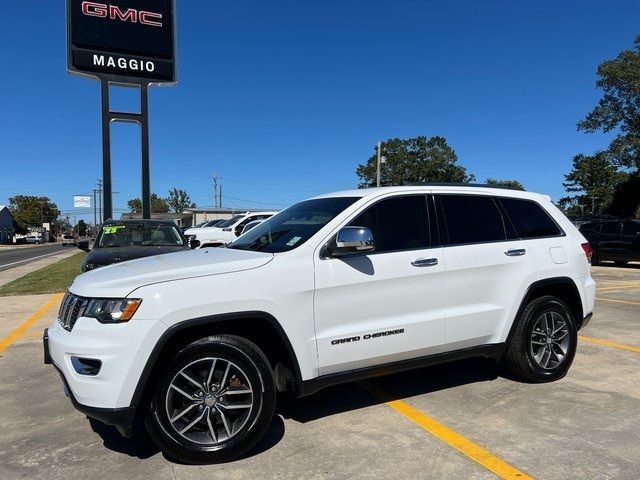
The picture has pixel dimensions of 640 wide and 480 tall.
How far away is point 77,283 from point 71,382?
73 cm

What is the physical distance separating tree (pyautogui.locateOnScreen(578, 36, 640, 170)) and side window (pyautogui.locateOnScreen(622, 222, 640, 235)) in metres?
26.1

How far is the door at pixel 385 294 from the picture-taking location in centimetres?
380

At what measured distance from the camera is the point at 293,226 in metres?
4.36

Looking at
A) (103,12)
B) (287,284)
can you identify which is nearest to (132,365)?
(287,284)

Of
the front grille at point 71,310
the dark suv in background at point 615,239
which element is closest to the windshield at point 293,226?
the front grille at point 71,310

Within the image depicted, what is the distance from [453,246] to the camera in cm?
446

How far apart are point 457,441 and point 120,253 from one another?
5995mm

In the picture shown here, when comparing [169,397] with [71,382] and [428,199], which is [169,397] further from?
[428,199]

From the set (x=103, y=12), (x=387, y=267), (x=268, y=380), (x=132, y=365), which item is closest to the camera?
(x=132, y=365)

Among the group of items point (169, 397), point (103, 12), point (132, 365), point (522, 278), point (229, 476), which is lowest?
point (229, 476)

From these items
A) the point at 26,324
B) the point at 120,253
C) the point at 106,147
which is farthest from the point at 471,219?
the point at 106,147

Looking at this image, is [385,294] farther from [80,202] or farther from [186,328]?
[80,202]

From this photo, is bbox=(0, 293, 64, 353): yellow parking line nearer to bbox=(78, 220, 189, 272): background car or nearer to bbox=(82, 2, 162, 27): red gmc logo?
bbox=(78, 220, 189, 272): background car

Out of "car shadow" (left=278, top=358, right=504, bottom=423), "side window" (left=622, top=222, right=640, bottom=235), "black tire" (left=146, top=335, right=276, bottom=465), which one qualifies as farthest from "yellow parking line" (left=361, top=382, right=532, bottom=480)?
"side window" (left=622, top=222, right=640, bottom=235)
